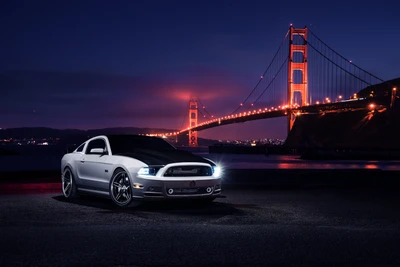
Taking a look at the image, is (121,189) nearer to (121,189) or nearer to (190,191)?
→ (121,189)

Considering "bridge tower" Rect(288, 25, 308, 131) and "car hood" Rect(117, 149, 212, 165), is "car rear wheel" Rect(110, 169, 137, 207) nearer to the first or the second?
"car hood" Rect(117, 149, 212, 165)

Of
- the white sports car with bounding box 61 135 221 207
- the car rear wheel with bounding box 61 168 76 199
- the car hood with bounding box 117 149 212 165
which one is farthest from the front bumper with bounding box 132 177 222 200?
the car rear wheel with bounding box 61 168 76 199

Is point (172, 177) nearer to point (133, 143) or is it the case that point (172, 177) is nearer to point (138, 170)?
point (138, 170)

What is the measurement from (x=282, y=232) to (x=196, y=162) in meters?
3.08

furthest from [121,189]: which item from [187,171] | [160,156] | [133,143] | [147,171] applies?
[133,143]

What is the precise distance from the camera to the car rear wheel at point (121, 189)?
1073 cm

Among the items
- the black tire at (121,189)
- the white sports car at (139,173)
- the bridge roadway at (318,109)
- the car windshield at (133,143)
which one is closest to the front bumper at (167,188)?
the white sports car at (139,173)

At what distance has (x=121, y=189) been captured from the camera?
35.9 feet

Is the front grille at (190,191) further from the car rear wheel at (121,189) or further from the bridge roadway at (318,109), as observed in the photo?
the bridge roadway at (318,109)

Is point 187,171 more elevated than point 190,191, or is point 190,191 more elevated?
point 187,171

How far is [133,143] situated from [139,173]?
1.68 meters

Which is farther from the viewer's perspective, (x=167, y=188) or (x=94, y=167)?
(x=94, y=167)

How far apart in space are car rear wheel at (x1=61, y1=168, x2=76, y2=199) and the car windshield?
4.12ft

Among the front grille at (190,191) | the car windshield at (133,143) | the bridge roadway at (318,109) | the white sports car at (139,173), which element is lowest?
the front grille at (190,191)
